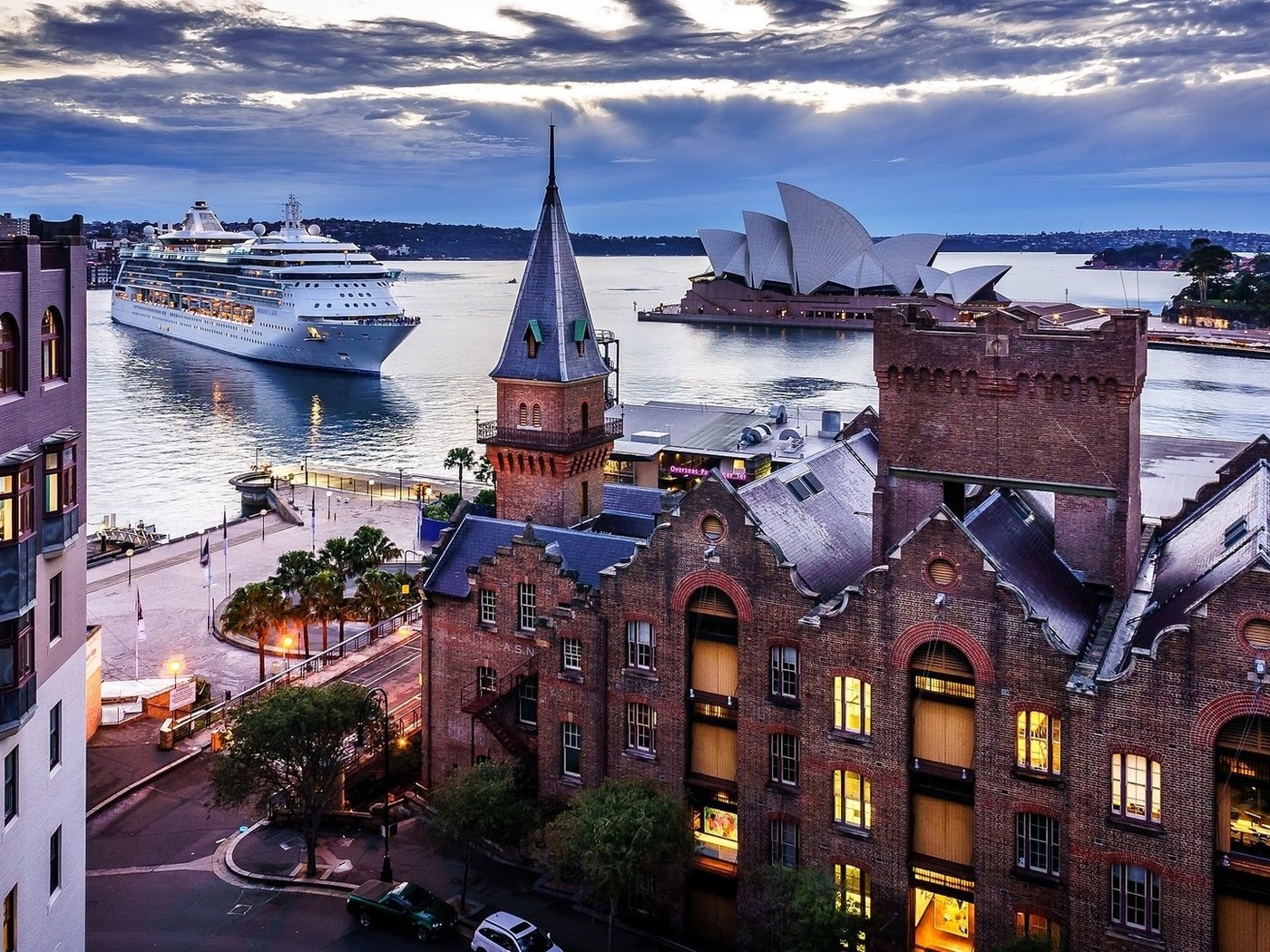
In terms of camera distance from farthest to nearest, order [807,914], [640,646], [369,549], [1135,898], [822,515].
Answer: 1. [369,549]
2. [822,515]
3. [640,646]
4. [807,914]
5. [1135,898]

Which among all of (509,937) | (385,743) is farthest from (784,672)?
(385,743)

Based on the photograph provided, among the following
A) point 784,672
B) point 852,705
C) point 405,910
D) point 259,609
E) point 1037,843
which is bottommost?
point 405,910

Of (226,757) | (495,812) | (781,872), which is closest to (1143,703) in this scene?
(781,872)

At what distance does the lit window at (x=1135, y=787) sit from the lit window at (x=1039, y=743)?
122 cm

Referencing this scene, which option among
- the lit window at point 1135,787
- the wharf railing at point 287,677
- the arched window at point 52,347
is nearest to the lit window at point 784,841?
the lit window at point 1135,787

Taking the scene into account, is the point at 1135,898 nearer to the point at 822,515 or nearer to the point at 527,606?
the point at 822,515

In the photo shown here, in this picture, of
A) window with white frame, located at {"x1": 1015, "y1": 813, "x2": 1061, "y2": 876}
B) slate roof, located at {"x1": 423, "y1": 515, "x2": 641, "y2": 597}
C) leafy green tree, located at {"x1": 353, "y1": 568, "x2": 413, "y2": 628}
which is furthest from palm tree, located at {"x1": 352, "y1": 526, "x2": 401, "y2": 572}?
window with white frame, located at {"x1": 1015, "y1": 813, "x2": 1061, "y2": 876}

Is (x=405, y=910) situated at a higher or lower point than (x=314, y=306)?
lower

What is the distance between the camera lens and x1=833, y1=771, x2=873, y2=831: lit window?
2691 cm

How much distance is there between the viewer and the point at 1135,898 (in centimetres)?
2341

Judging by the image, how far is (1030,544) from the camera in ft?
91.4

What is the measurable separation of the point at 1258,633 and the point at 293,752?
24.3 metres

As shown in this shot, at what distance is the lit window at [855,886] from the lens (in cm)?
2709

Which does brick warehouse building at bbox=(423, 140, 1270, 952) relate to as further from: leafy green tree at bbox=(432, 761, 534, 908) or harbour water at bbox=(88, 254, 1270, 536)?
harbour water at bbox=(88, 254, 1270, 536)
